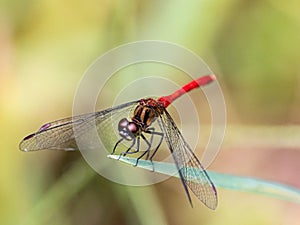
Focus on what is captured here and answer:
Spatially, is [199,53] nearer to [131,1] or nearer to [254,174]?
[131,1]

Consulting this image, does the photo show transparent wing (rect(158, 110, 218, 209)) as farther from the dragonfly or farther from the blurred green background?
the blurred green background

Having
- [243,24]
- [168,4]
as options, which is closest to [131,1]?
[168,4]

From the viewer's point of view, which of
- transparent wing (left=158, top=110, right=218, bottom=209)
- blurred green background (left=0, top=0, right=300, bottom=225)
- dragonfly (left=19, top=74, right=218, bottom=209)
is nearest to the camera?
transparent wing (left=158, top=110, right=218, bottom=209)

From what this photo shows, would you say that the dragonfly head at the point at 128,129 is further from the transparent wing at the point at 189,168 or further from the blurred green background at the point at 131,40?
the blurred green background at the point at 131,40

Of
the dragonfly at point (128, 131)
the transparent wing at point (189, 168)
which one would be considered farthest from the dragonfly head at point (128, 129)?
the transparent wing at point (189, 168)

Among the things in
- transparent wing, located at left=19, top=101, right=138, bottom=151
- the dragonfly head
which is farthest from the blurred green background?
the dragonfly head

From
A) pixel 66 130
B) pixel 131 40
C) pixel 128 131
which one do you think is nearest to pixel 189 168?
pixel 128 131
